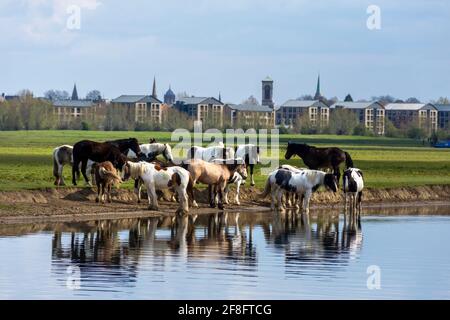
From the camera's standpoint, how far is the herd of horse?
35.6 meters

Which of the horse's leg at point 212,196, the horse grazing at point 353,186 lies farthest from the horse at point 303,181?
the horse's leg at point 212,196

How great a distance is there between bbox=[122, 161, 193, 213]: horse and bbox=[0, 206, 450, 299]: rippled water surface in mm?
925

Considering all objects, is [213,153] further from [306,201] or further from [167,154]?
[306,201]

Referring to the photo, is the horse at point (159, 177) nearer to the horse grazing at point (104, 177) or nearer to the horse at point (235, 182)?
the horse grazing at point (104, 177)

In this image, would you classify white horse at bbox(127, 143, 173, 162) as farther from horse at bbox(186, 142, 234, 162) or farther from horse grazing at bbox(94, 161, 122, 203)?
horse grazing at bbox(94, 161, 122, 203)

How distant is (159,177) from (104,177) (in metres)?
1.50

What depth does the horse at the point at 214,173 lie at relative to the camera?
3650 cm

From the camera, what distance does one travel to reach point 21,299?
21141mm

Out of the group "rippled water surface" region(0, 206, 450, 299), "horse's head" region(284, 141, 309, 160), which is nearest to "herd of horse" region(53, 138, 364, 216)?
"rippled water surface" region(0, 206, 450, 299)

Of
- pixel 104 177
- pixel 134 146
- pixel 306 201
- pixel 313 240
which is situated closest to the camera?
pixel 313 240

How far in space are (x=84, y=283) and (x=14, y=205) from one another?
481 inches

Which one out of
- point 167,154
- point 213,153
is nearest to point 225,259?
point 167,154

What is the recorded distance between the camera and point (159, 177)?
35438 millimetres
